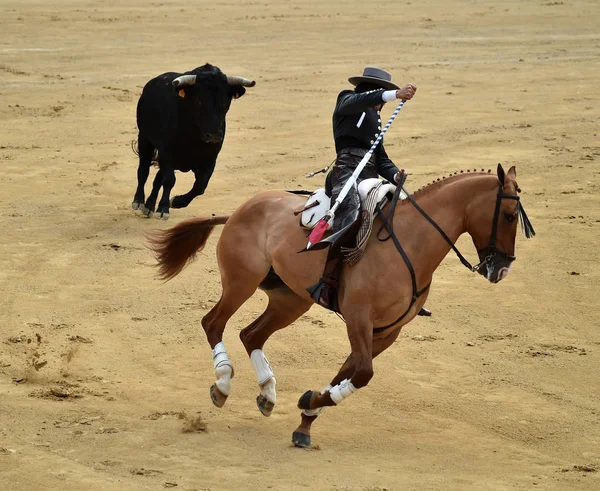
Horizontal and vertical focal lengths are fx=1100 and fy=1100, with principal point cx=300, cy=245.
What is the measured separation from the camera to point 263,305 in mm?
10055

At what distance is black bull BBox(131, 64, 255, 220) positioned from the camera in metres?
12.3

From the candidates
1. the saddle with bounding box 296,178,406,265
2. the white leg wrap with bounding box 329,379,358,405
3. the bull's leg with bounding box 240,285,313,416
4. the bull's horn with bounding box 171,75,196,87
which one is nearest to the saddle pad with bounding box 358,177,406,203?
the saddle with bounding box 296,178,406,265

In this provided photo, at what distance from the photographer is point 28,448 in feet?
22.4

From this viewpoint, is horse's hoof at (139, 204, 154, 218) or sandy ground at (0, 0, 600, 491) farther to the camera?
horse's hoof at (139, 204, 154, 218)

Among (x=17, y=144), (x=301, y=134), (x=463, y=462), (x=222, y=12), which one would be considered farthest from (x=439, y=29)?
(x=463, y=462)

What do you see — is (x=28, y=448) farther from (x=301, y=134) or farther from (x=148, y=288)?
(x=301, y=134)

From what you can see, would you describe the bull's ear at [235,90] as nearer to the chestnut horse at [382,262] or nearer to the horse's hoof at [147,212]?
the horse's hoof at [147,212]

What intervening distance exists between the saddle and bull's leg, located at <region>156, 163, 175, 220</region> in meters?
5.37

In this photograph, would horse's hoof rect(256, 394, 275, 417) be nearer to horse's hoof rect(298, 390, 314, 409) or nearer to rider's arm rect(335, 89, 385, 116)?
horse's hoof rect(298, 390, 314, 409)

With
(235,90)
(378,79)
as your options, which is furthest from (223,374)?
(235,90)

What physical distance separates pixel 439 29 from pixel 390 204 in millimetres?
17973

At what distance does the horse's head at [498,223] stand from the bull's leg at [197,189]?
20.2 ft

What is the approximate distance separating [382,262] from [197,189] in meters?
5.98

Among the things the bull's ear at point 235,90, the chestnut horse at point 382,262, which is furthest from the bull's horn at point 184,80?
the chestnut horse at point 382,262
